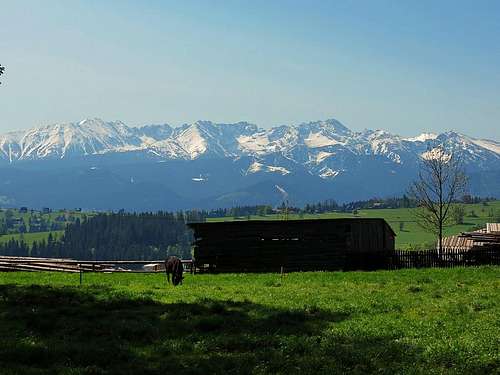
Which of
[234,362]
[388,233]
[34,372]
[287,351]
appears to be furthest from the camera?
[388,233]

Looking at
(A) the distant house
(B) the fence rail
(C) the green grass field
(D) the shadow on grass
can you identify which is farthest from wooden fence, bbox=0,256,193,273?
(D) the shadow on grass

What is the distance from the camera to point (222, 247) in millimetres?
50719

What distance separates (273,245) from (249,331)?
33.1 metres

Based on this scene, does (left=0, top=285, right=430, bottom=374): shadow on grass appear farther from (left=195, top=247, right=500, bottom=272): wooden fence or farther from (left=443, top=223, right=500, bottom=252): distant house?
(left=443, top=223, right=500, bottom=252): distant house

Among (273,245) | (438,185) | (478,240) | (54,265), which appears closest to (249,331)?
(273,245)

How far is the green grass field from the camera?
563 inches

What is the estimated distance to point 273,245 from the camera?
167ft

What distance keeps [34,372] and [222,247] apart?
3742 centimetres

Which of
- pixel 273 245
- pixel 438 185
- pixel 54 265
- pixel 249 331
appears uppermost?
pixel 438 185

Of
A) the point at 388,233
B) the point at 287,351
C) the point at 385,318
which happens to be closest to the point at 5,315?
the point at 287,351

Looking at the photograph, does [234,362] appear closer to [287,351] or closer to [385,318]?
[287,351]

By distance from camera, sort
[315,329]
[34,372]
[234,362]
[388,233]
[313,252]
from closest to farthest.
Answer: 1. [34,372]
2. [234,362]
3. [315,329]
4. [313,252]
5. [388,233]

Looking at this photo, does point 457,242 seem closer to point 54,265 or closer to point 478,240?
point 478,240

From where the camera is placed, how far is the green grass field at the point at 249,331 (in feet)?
46.9
